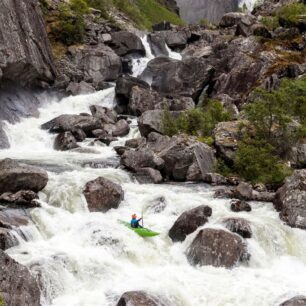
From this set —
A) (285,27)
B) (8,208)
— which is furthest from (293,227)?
(285,27)

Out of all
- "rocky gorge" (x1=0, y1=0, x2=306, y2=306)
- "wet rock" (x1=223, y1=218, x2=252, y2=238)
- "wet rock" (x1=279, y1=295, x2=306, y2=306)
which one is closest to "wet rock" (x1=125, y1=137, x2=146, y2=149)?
Answer: "rocky gorge" (x1=0, y1=0, x2=306, y2=306)

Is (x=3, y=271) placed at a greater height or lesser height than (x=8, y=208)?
greater

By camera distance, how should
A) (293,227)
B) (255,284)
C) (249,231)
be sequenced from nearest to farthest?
(255,284) < (249,231) < (293,227)

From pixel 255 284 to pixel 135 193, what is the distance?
439 inches

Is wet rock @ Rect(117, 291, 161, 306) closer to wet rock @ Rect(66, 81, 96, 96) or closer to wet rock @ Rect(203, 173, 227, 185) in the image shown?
wet rock @ Rect(203, 173, 227, 185)

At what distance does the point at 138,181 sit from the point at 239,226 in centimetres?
1060

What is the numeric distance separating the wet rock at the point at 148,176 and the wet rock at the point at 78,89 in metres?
28.1

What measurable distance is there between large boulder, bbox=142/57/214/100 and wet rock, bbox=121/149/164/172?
25640 mm

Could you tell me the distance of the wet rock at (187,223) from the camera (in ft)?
80.2

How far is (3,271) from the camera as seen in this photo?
1534 cm

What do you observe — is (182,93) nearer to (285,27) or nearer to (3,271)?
(285,27)

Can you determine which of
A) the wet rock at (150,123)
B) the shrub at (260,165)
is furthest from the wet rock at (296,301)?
the wet rock at (150,123)

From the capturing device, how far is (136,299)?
1727 centimetres

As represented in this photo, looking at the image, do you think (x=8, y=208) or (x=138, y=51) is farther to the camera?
(x=138, y=51)
